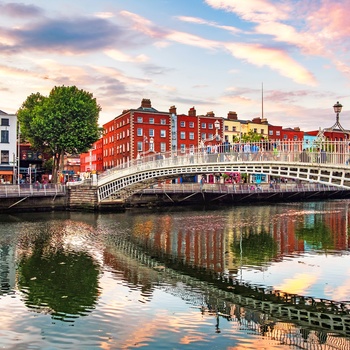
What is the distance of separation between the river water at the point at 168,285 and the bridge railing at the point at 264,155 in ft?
15.8

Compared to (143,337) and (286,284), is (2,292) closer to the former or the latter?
(143,337)

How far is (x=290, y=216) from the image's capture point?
137ft

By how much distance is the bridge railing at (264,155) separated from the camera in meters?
21.7

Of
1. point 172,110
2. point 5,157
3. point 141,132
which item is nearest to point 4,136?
point 5,157

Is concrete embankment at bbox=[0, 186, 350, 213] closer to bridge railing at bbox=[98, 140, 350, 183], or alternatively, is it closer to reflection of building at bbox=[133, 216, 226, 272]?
bridge railing at bbox=[98, 140, 350, 183]

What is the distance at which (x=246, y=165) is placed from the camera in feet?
95.8

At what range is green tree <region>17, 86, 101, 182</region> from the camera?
2067 inches

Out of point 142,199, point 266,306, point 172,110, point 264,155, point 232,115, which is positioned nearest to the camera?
point 266,306

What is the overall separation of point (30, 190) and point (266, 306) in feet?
110

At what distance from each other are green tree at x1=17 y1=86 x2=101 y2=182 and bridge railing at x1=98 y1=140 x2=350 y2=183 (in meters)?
9.13

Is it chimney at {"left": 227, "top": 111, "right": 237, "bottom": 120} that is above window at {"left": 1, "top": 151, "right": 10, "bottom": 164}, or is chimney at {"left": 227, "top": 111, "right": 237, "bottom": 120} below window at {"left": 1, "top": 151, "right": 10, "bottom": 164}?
above

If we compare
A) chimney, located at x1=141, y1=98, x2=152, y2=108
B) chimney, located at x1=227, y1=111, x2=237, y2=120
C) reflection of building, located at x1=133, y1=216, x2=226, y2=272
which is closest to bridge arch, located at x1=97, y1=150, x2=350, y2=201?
reflection of building, located at x1=133, y1=216, x2=226, y2=272

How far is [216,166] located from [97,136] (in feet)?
82.1

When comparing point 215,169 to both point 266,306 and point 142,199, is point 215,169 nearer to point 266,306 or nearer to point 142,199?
point 142,199
